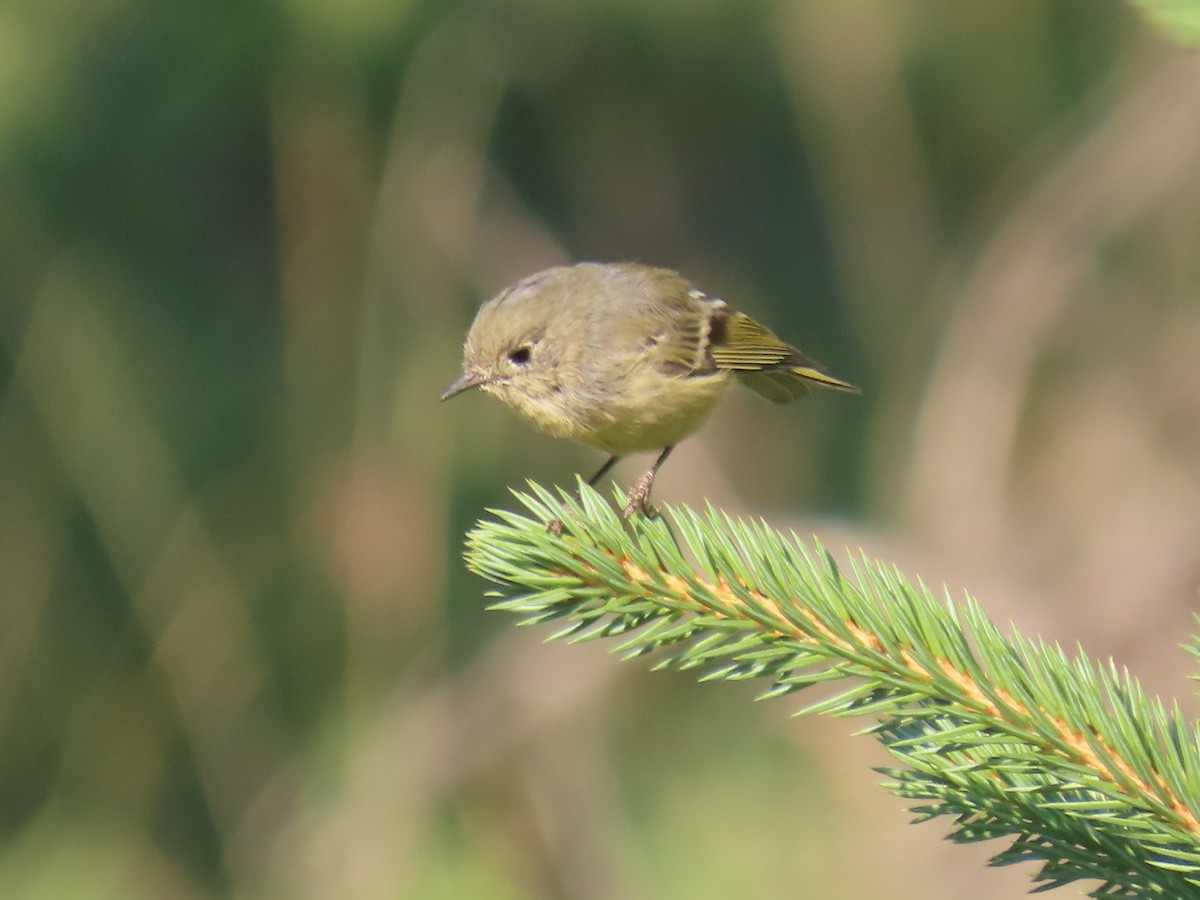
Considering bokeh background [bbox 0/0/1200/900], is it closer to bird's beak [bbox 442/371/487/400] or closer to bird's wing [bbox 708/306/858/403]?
bird's wing [bbox 708/306/858/403]

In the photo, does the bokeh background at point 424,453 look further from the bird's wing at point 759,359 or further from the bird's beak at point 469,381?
the bird's beak at point 469,381

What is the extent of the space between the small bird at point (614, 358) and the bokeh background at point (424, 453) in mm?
628

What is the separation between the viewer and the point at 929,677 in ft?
3.48

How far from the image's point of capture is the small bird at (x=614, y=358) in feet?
7.14

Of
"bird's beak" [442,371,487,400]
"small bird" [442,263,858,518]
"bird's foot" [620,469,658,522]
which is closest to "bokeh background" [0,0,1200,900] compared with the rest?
"small bird" [442,263,858,518]

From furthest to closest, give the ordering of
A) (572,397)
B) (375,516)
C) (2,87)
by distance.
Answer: (375,516)
(2,87)
(572,397)

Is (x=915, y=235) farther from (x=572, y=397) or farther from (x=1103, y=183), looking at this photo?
(x=572, y=397)

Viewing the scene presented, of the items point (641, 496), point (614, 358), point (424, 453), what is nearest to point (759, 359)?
point (614, 358)

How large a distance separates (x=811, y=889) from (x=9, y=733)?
2.25 metres

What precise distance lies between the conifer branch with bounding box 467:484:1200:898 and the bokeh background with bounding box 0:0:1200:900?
175 cm

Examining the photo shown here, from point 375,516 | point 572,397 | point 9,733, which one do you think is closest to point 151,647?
point 9,733

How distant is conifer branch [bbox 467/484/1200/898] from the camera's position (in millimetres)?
983

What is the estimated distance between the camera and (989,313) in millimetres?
3262

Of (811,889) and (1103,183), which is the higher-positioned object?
(1103,183)
